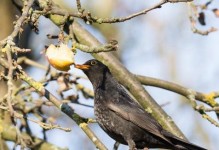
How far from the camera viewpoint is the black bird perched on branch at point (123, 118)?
535 cm

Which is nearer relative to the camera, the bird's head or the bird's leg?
the bird's leg

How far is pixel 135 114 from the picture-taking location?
553 cm

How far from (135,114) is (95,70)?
0.57m

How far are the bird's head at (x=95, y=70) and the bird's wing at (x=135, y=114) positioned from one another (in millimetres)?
265

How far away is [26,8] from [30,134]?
7.59 ft

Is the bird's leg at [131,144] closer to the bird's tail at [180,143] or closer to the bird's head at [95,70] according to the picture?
the bird's tail at [180,143]

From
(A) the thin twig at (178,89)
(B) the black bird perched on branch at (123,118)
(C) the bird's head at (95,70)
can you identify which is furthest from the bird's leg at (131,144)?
(C) the bird's head at (95,70)

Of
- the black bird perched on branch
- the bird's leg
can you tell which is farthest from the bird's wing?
the bird's leg

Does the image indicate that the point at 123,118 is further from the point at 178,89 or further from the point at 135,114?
the point at 178,89

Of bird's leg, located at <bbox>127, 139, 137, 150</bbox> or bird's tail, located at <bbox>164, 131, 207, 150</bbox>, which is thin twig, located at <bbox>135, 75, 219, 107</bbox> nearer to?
bird's tail, located at <bbox>164, 131, 207, 150</bbox>

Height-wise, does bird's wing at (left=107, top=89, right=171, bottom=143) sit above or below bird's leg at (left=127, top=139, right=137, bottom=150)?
above

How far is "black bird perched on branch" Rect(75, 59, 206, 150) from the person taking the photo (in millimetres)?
5352

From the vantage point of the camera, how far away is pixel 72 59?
4.13 m

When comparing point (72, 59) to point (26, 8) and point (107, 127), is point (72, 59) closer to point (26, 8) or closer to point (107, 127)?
point (26, 8)
